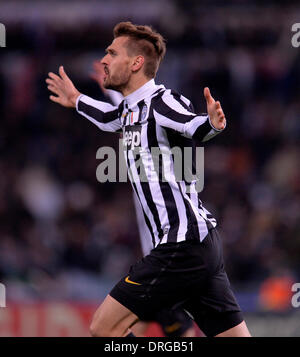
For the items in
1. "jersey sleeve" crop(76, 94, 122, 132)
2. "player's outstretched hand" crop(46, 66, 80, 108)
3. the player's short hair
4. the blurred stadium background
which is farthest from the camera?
the blurred stadium background

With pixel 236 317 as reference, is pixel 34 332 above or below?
below

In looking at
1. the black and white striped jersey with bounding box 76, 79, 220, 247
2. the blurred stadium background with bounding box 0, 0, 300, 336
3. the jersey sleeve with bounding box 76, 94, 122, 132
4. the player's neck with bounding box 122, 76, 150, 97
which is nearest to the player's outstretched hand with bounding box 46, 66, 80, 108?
the jersey sleeve with bounding box 76, 94, 122, 132

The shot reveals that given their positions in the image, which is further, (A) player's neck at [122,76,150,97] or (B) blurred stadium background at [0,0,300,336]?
(B) blurred stadium background at [0,0,300,336]

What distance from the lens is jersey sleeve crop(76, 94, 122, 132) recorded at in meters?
5.76

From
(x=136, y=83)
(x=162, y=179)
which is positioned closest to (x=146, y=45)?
(x=136, y=83)

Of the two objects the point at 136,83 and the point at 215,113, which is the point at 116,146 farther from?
the point at 215,113

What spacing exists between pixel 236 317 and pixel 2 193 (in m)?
7.89

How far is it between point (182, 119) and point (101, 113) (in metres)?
1.09

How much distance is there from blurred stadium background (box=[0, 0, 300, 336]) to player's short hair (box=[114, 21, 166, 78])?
13.7 feet

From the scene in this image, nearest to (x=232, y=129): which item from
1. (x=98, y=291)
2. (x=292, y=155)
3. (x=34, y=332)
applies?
(x=292, y=155)

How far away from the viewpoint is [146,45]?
5.52 metres

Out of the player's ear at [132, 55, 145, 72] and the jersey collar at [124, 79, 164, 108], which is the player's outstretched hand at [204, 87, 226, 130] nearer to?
the jersey collar at [124, 79, 164, 108]

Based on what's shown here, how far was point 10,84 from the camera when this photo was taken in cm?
1492
